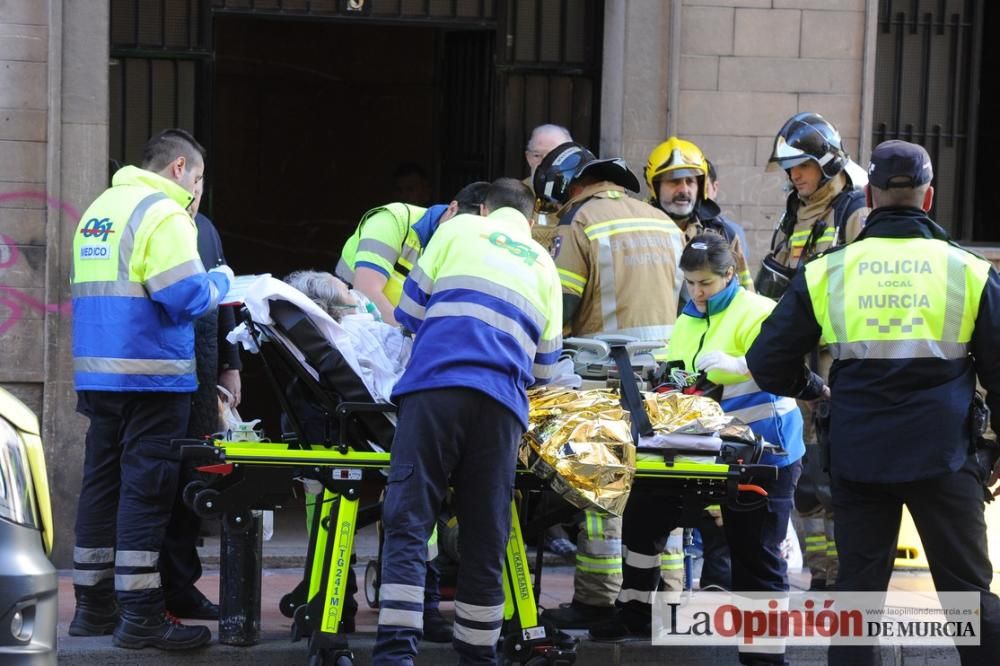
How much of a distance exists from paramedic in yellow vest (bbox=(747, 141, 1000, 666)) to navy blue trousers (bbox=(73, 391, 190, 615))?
2501 millimetres

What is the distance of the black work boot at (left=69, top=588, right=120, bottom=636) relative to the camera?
19.7 ft

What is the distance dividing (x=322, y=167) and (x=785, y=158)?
645 cm

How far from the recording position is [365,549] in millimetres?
8234

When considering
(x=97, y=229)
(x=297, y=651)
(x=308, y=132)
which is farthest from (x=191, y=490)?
(x=308, y=132)

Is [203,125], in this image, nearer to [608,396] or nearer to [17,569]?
[608,396]

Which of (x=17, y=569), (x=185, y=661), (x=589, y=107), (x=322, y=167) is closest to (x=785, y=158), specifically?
(x=589, y=107)

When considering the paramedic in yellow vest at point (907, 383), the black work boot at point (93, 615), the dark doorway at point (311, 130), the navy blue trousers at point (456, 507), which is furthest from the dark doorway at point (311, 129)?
the paramedic in yellow vest at point (907, 383)

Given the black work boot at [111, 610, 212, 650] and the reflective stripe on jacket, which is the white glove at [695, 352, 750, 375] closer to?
the reflective stripe on jacket

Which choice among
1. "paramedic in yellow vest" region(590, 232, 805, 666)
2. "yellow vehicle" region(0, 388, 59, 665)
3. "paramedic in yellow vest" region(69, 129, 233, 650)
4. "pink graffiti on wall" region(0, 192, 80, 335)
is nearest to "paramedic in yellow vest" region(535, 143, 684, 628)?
"paramedic in yellow vest" region(590, 232, 805, 666)

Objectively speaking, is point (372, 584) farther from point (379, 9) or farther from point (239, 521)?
point (379, 9)

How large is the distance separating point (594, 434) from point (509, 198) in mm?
966

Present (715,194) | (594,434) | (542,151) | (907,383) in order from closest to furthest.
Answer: (907,383), (594,434), (542,151), (715,194)

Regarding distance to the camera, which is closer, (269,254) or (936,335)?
(936,335)

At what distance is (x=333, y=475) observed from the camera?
5363 mm
